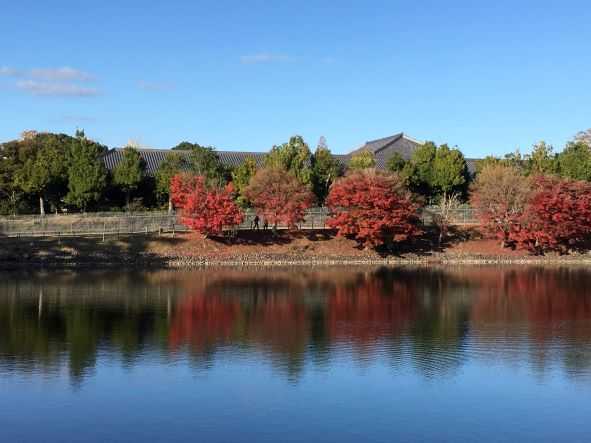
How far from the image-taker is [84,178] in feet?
185

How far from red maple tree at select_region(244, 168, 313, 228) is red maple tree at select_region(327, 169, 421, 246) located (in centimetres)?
210

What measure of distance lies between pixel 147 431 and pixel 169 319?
12.8m

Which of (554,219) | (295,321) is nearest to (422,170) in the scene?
(554,219)

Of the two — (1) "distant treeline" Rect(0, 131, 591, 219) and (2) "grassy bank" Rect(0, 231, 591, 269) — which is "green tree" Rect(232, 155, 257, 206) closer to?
(1) "distant treeline" Rect(0, 131, 591, 219)

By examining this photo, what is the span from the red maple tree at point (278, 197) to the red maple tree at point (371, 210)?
2.10 m

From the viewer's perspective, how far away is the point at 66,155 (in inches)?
2318

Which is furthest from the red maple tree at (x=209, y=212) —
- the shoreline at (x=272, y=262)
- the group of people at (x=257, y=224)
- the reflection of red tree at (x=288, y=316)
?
the reflection of red tree at (x=288, y=316)

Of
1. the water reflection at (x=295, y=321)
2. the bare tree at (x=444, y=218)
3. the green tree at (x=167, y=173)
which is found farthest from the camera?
the green tree at (x=167, y=173)

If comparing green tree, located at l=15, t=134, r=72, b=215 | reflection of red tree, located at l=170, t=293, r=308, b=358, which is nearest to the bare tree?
reflection of red tree, located at l=170, t=293, r=308, b=358

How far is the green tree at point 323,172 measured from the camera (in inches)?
2484

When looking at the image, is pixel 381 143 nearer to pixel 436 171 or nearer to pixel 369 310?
pixel 436 171

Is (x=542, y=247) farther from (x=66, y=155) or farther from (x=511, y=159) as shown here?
(x=66, y=155)

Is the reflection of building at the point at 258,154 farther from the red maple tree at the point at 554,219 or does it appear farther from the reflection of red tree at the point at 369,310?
the reflection of red tree at the point at 369,310

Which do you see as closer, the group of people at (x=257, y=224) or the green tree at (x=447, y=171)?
the group of people at (x=257, y=224)
